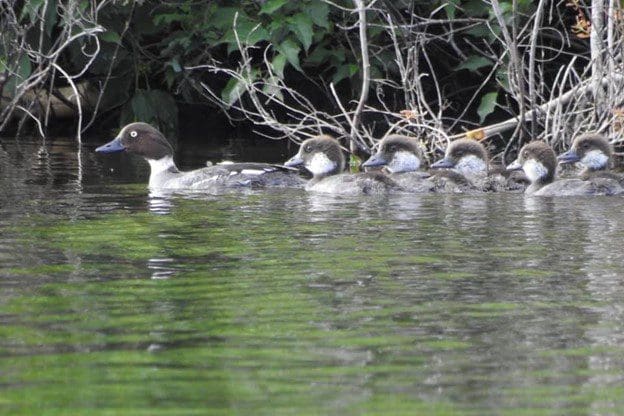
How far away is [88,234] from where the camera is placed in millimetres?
8773

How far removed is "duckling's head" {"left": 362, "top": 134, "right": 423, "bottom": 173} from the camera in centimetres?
1267

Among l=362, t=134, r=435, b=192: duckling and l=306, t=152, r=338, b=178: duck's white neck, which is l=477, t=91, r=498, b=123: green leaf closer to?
l=362, t=134, r=435, b=192: duckling

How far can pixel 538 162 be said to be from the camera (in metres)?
12.0

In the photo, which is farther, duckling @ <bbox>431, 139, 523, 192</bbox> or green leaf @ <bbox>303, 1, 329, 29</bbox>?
green leaf @ <bbox>303, 1, 329, 29</bbox>

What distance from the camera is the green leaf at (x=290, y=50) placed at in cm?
1362

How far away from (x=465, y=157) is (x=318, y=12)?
231 cm

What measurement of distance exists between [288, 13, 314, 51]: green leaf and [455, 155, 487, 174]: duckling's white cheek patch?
1978 millimetres

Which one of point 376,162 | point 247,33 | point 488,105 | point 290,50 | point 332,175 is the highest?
point 247,33

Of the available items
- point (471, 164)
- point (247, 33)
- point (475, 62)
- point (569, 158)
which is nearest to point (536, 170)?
point (569, 158)

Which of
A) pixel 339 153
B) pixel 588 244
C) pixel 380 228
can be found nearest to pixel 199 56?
pixel 339 153

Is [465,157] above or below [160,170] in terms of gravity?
above

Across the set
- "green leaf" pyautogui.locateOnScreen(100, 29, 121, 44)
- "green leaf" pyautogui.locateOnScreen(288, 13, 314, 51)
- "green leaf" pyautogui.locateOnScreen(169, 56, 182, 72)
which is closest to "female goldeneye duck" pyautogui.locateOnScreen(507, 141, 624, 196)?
"green leaf" pyautogui.locateOnScreen(288, 13, 314, 51)

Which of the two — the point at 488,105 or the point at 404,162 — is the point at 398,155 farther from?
the point at 488,105

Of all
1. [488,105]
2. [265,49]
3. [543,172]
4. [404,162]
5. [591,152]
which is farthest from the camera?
[265,49]
